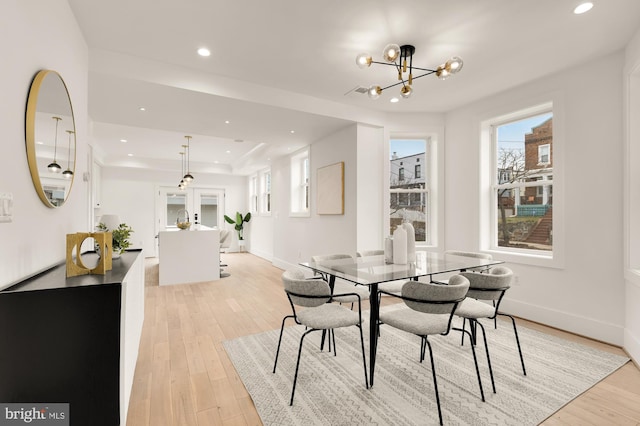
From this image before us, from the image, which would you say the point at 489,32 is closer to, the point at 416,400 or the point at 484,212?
the point at 484,212

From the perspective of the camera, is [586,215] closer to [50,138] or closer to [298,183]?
[50,138]

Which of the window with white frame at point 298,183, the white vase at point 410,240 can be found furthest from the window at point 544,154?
the window with white frame at point 298,183

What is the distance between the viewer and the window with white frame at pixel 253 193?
9125mm

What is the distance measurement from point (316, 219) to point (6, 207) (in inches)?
166

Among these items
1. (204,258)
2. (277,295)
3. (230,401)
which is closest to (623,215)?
(230,401)

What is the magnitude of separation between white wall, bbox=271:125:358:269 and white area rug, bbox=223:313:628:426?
72.7 inches

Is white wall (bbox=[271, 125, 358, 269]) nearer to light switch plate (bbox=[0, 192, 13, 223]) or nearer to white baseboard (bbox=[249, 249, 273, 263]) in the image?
white baseboard (bbox=[249, 249, 273, 263])

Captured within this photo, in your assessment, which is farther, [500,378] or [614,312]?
[614,312]

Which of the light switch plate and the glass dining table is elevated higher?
the light switch plate

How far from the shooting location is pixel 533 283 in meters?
3.41

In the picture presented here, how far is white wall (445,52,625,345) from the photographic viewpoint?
9.23 ft

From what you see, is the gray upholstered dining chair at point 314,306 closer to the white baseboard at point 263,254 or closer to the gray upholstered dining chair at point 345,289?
the gray upholstered dining chair at point 345,289

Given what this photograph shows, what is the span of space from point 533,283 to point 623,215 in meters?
1.08

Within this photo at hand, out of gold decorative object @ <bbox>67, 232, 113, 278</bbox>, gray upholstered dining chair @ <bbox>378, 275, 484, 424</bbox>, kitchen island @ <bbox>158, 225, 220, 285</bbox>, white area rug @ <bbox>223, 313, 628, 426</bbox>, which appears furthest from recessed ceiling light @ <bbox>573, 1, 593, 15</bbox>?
kitchen island @ <bbox>158, 225, 220, 285</bbox>
